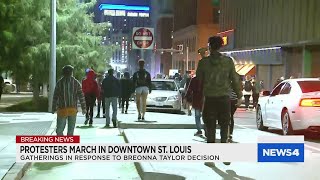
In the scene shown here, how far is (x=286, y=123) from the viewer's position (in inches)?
514

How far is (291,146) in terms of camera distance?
6.59m

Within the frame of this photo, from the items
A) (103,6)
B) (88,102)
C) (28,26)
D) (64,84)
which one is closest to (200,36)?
(103,6)

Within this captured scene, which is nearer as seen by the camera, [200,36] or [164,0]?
[200,36]

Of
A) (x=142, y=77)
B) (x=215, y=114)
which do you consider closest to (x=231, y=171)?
(x=215, y=114)

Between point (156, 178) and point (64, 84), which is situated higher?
point (64, 84)

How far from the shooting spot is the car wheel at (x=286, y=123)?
12.9m

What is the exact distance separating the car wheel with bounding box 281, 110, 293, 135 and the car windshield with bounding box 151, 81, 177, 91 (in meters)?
9.32

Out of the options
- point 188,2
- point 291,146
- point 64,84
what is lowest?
point 291,146

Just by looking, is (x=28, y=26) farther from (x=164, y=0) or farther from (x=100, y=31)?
(x=164, y=0)

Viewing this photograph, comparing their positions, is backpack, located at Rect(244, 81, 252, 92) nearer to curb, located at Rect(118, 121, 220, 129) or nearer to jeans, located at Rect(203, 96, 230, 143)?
curb, located at Rect(118, 121, 220, 129)

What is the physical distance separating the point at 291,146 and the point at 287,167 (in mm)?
1376

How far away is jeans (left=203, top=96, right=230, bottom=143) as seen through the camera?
756 centimetres

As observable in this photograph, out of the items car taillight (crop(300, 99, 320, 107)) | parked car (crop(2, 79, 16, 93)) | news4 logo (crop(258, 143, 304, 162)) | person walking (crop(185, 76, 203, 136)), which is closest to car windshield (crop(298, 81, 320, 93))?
car taillight (crop(300, 99, 320, 107))

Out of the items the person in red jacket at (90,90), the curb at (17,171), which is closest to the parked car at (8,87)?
the person in red jacket at (90,90)
